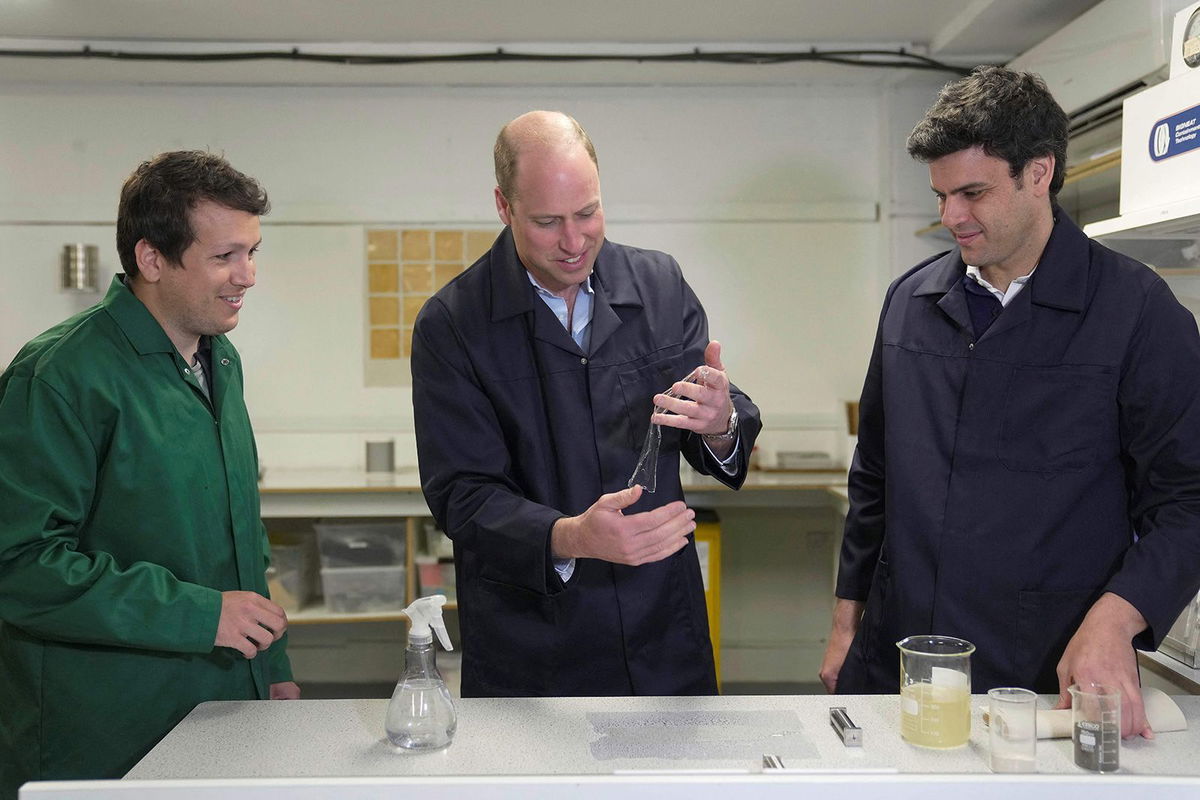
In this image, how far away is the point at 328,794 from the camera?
3.61ft

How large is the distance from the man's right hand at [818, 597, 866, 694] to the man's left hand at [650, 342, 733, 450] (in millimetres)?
516

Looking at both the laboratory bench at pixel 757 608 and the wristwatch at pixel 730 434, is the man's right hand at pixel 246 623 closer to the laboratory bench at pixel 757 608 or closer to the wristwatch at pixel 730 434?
the wristwatch at pixel 730 434

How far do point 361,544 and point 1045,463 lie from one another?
2850 millimetres

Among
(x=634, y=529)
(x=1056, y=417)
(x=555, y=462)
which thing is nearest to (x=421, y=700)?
(x=634, y=529)

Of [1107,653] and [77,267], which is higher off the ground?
[77,267]

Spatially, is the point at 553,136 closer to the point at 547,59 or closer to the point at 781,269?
the point at 547,59

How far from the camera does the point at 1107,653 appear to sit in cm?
139

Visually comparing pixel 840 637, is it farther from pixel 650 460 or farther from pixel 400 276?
pixel 400 276

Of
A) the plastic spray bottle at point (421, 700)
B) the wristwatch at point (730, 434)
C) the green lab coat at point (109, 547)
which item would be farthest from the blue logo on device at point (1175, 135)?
the green lab coat at point (109, 547)

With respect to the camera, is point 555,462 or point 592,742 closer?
point 592,742

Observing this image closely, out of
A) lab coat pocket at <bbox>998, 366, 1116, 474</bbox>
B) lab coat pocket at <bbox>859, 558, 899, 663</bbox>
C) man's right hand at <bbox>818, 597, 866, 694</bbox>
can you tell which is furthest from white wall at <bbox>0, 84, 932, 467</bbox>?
lab coat pocket at <bbox>998, 366, 1116, 474</bbox>

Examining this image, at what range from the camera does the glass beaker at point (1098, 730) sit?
1.21 m

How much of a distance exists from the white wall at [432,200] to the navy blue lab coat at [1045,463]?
273cm

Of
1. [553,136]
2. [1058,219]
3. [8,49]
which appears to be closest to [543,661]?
[553,136]
